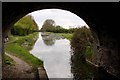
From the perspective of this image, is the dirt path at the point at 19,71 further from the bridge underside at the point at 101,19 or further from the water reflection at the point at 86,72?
the water reflection at the point at 86,72

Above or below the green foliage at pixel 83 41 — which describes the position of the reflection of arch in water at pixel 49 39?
below

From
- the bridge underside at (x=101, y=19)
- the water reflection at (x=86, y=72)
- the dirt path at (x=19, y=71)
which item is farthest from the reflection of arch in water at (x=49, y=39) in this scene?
the bridge underside at (x=101, y=19)

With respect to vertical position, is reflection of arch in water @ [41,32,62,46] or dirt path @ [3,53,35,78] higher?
reflection of arch in water @ [41,32,62,46]

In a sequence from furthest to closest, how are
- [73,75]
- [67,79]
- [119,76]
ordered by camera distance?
[73,75] → [67,79] → [119,76]

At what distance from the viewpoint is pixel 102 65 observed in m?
15.4

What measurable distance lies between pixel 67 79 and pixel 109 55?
2405mm

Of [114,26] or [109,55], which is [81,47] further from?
[114,26]

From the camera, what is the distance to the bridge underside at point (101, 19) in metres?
11.9

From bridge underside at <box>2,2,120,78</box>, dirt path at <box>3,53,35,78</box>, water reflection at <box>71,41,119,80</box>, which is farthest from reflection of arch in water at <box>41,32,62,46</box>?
bridge underside at <box>2,2,120,78</box>

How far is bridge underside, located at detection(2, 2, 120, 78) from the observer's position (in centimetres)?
1194

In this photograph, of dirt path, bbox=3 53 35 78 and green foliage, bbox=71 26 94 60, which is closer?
dirt path, bbox=3 53 35 78

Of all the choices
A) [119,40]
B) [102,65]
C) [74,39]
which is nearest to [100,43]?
[102,65]

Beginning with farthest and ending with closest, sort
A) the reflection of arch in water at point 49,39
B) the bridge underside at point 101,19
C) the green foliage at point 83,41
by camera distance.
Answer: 1. the reflection of arch in water at point 49,39
2. the green foliage at point 83,41
3. the bridge underside at point 101,19

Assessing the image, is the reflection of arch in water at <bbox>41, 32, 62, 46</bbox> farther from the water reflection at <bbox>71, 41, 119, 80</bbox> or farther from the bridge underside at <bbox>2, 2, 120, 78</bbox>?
the bridge underside at <bbox>2, 2, 120, 78</bbox>
